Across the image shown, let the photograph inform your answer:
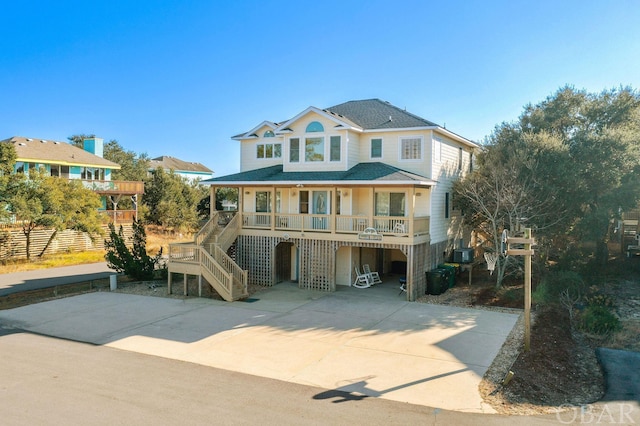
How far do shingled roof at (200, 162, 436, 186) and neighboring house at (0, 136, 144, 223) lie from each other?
19.0m

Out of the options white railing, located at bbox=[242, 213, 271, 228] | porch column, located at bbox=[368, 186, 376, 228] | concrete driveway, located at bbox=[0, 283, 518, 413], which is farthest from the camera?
white railing, located at bbox=[242, 213, 271, 228]

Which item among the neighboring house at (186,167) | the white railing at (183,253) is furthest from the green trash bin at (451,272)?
the neighboring house at (186,167)

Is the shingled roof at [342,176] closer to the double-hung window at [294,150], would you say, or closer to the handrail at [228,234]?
the double-hung window at [294,150]

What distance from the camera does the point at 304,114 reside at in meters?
20.0

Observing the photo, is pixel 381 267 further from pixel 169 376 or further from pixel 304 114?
pixel 169 376

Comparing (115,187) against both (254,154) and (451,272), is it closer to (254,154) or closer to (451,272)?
(254,154)

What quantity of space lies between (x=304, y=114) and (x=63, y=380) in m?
14.4

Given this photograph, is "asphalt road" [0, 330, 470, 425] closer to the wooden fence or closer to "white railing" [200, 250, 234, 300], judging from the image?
"white railing" [200, 250, 234, 300]

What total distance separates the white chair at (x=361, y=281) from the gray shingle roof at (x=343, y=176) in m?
4.52

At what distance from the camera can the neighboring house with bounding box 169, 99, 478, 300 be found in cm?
1775

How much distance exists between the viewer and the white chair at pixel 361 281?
19530 millimetres

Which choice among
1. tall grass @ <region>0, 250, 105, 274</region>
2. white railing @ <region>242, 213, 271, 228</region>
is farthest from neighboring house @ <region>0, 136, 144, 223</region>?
white railing @ <region>242, 213, 271, 228</region>

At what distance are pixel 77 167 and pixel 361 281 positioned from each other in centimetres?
3064

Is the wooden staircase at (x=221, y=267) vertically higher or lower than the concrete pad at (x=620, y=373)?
higher
